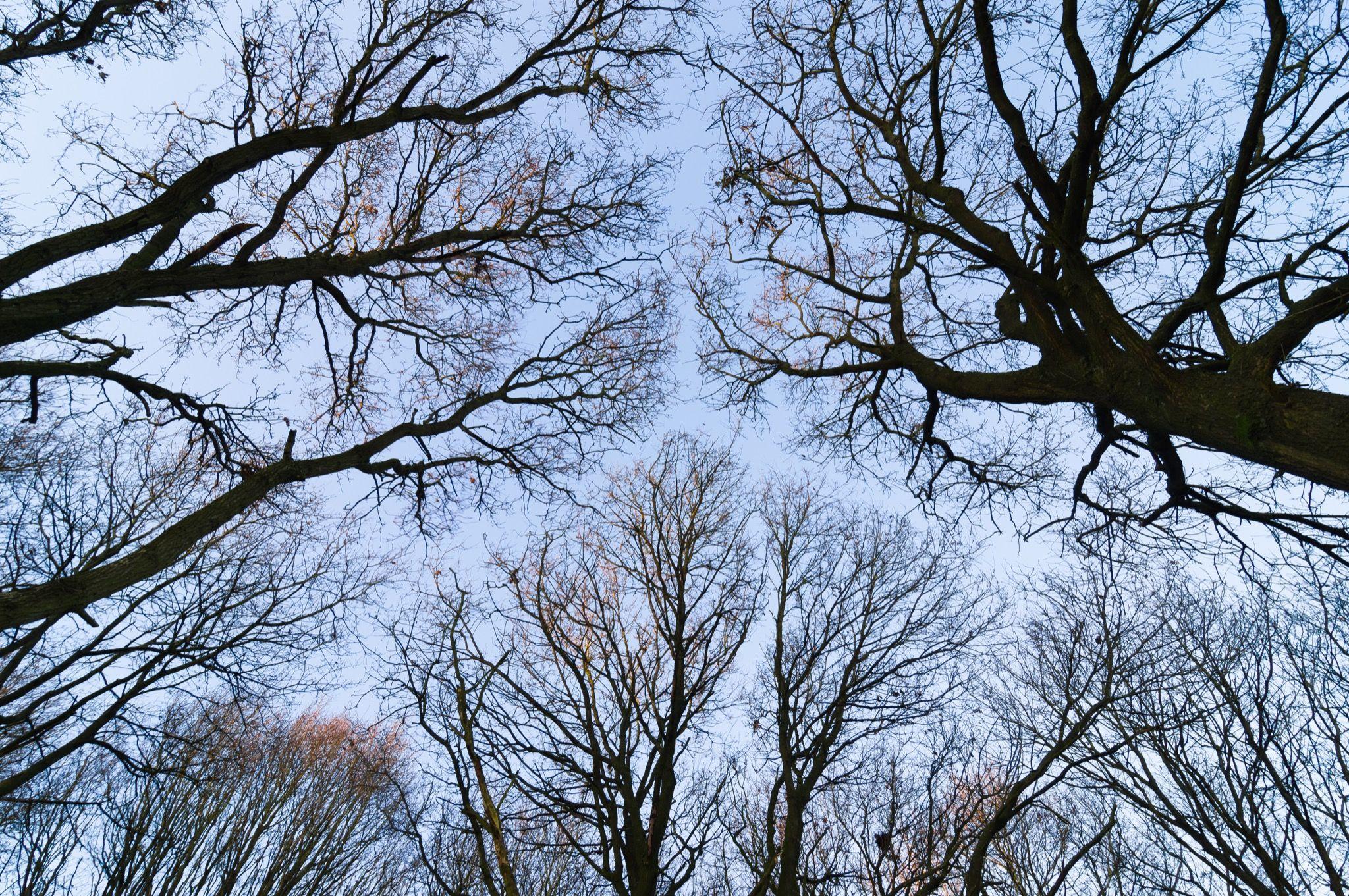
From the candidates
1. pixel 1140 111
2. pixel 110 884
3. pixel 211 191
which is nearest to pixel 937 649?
pixel 1140 111

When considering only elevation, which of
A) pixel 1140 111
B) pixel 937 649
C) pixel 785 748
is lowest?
pixel 785 748

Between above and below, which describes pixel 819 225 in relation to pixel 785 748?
above

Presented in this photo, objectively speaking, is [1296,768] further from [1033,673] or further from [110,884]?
[110,884]

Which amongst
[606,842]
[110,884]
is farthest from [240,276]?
[110,884]

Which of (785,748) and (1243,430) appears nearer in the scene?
(1243,430)

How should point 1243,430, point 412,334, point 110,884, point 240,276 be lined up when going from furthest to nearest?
point 110,884 < point 412,334 < point 240,276 < point 1243,430

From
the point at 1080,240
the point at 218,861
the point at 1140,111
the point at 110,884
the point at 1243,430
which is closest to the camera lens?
the point at 1243,430

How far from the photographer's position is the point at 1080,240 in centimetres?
458

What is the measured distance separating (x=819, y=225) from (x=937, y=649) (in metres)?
5.09

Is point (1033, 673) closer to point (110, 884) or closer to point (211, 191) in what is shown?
point (211, 191)

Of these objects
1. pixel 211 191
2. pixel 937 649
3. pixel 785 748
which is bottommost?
pixel 785 748

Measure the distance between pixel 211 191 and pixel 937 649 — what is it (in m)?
8.60

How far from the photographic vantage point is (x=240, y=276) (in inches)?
223

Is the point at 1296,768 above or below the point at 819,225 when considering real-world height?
below
